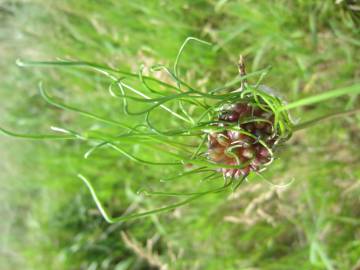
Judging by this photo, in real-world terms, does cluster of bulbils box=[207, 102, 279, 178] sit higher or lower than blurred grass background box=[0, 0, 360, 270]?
higher

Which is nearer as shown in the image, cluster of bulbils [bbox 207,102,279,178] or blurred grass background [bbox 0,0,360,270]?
cluster of bulbils [bbox 207,102,279,178]

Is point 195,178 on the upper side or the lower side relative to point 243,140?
lower

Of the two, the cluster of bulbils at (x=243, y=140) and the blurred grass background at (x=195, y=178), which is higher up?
the cluster of bulbils at (x=243, y=140)

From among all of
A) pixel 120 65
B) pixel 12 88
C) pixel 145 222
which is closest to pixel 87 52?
pixel 120 65

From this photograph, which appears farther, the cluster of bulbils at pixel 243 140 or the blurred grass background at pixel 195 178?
the blurred grass background at pixel 195 178
